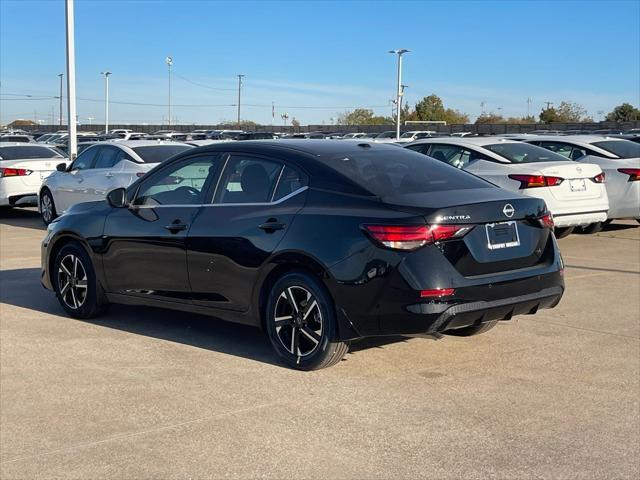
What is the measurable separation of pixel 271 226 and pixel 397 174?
0.99m

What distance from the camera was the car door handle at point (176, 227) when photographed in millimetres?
6695

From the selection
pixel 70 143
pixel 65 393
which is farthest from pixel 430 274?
pixel 70 143

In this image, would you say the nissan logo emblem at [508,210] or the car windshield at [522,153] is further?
Answer: the car windshield at [522,153]

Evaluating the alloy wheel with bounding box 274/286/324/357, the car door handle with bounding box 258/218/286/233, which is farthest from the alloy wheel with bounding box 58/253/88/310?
the alloy wheel with bounding box 274/286/324/357

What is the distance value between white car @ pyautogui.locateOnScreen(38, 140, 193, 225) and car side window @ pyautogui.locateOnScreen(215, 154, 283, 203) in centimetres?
734

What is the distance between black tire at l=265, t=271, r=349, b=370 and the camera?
5.77 meters

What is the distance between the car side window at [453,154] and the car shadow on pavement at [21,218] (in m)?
7.28

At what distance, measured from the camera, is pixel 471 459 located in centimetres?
443

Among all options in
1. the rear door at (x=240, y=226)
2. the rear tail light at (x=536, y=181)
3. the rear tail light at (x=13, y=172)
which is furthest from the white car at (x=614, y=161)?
the rear tail light at (x=13, y=172)

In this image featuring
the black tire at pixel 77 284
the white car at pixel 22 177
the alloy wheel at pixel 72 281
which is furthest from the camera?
the white car at pixel 22 177

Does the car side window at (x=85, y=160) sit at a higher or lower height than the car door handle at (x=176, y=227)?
higher

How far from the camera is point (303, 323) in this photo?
5934 millimetres

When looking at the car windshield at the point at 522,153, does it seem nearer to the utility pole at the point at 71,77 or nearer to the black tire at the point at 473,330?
the black tire at the point at 473,330

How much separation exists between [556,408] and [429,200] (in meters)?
1.54
